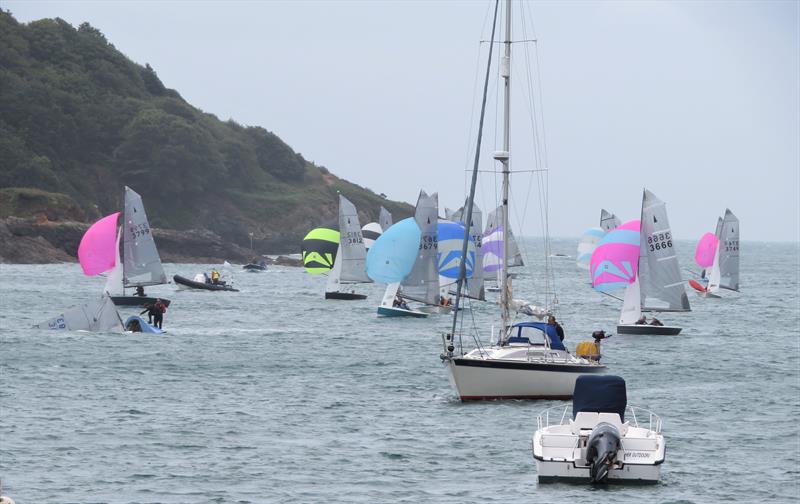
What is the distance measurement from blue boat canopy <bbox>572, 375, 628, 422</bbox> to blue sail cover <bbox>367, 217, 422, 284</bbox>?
124 feet

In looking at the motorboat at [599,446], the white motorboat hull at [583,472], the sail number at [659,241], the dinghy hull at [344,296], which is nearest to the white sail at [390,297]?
the sail number at [659,241]

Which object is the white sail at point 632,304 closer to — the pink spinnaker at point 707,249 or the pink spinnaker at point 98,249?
the pink spinnaker at point 98,249

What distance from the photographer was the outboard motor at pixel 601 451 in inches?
1041

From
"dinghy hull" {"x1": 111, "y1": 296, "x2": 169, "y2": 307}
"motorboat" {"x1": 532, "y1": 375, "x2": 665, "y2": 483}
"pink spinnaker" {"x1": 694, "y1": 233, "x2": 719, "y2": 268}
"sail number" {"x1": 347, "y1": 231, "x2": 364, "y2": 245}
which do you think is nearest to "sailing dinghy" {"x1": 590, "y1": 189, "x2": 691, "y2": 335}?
"dinghy hull" {"x1": 111, "y1": 296, "x2": 169, "y2": 307}

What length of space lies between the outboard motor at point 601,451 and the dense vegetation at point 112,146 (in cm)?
11879

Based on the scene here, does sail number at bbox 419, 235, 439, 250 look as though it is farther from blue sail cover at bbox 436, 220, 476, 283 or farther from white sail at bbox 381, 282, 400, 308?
white sail at bbox 381, 282, 400, 308

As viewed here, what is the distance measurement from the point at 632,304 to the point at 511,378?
82.2ft

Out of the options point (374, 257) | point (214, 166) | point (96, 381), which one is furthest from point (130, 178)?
point (96, 381)

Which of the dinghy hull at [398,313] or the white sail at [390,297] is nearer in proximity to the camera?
the dinghy hull at [398,313]

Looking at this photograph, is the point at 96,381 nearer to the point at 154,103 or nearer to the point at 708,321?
the point at 708,321

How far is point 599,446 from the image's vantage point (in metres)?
26.7

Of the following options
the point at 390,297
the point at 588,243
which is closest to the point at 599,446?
the point at 390,297

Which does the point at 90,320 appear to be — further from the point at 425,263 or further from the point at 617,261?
the point at 617,261

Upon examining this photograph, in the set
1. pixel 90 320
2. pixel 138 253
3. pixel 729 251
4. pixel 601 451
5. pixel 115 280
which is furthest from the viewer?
pixel 729 251
